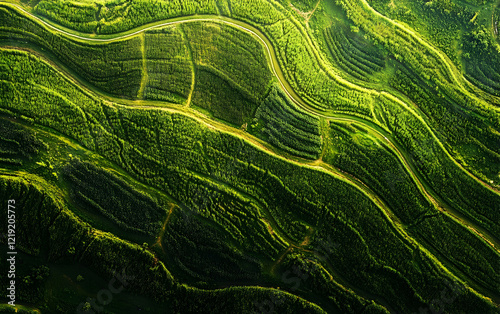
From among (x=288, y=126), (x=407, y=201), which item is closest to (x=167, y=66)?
(x=288, y=126)

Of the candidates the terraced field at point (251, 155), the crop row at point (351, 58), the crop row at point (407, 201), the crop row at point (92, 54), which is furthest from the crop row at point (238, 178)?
the crop row at point (351, 58)

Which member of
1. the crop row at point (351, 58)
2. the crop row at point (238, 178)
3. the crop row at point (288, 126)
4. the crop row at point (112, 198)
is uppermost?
the crop row at point (351, 58)

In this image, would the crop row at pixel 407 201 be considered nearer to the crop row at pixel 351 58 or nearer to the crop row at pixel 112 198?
the crop row at pixel 351 58

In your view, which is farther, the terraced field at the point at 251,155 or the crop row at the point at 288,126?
the crop row at the point at 288,126

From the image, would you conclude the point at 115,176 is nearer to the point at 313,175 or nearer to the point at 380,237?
the point at 313,175

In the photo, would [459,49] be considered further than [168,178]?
Yes

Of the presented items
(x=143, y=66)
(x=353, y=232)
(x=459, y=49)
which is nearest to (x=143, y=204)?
(x=143, y=66)

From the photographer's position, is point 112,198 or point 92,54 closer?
point 112,198

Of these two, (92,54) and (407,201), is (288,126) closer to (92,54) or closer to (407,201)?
(407,201)

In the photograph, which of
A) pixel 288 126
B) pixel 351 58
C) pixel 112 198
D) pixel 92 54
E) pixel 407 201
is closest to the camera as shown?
pixel 112 198
